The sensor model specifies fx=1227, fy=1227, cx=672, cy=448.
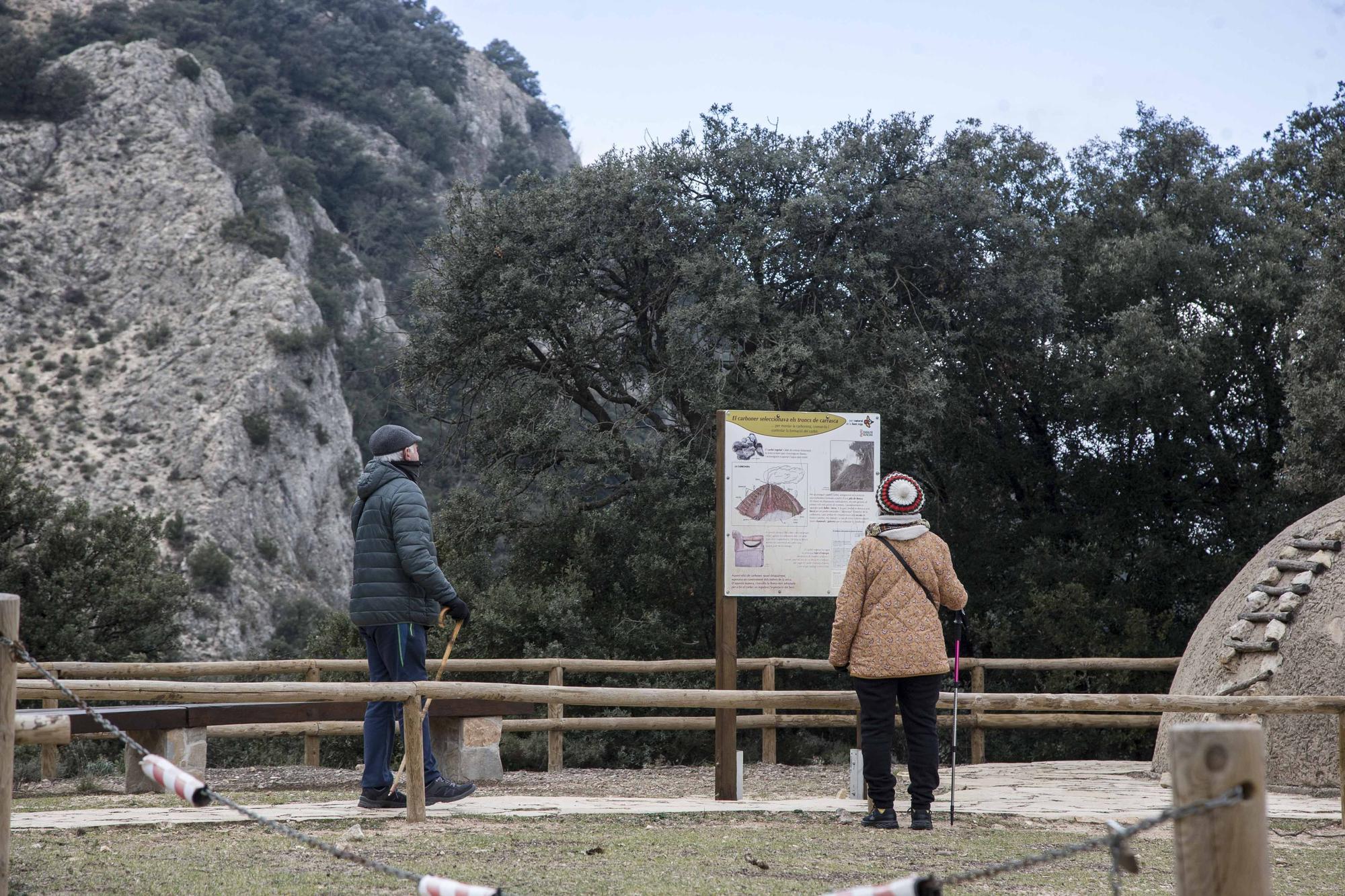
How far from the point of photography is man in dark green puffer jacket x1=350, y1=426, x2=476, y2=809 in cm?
588

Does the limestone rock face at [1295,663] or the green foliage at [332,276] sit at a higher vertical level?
the green foliage at [332,276]

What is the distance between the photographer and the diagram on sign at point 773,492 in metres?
7.09

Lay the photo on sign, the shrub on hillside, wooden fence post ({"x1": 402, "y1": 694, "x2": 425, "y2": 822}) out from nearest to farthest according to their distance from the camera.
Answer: wooden fence post ({"x1": 402, "y1": 694, "x2": 425, "y2": 822}) → the photo on sign → the shrub on hillside

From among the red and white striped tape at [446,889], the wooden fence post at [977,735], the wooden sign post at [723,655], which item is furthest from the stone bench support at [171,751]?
the wooden fence post at [977,735]

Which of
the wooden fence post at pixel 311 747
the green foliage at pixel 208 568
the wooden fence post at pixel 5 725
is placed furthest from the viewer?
the green foliage at pixel 208 568

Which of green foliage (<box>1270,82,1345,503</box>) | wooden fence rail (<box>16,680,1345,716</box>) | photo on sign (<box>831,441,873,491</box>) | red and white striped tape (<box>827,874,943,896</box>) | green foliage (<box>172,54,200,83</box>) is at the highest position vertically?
green foliage (<box>172,54,200,83</box>)

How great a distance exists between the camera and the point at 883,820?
5832 millimetres

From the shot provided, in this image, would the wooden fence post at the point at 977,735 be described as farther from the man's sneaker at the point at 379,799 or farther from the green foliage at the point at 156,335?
the green foliage at the point at 156,335

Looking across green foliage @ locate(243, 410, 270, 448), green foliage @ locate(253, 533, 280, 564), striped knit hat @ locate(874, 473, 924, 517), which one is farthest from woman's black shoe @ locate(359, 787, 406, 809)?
green foliage @ locate(243, 410, 270, 448)

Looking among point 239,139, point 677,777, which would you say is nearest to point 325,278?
point 239,139

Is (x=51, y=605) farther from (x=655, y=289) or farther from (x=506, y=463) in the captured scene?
(x=655, y=289)

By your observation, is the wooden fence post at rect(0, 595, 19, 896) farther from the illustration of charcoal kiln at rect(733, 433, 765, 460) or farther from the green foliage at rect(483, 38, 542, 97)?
the green foliage at rect(483, 38, 542, 97)

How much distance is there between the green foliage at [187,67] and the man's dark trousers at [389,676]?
138 feet

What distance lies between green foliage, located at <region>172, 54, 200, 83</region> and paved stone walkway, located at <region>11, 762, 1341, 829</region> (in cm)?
4182
